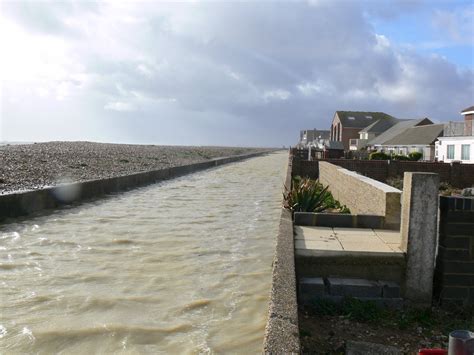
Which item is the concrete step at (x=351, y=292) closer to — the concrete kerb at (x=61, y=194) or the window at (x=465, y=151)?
the concrete kerb at (x=61, y=194)

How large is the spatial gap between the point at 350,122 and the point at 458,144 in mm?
53381

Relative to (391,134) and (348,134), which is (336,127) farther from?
(391,134)

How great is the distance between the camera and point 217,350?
4180mm

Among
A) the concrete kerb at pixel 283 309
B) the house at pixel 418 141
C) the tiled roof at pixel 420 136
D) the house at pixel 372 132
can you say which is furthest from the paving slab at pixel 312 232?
the house at pixel 372 132

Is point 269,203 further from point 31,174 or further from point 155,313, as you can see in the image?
point 155,313

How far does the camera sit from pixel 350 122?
290ft

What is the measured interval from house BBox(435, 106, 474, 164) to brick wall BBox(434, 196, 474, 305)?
3112 cm

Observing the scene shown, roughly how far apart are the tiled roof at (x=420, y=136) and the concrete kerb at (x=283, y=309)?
4314 centimetres

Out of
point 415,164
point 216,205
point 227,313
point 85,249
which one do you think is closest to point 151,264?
point 85,249

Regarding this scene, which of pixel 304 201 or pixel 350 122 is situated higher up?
pixel 350 122

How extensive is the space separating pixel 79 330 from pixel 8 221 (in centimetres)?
609

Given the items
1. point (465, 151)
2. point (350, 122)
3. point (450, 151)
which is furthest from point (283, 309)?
point (350, 122)

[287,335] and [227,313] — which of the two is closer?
[287,335]

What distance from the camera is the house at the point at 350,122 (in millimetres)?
86500
